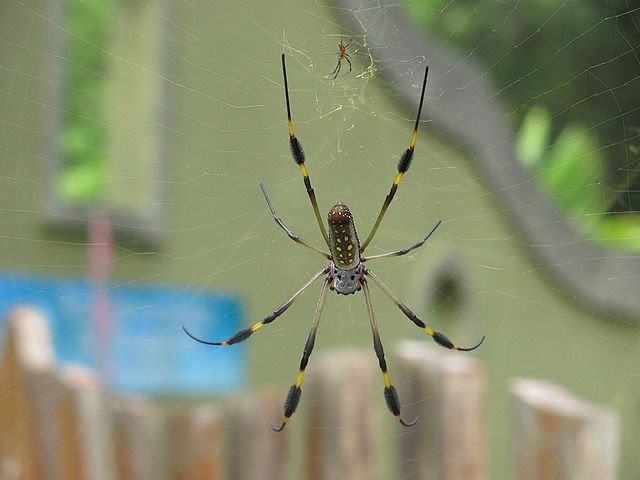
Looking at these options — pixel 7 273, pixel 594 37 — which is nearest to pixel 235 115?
pixel 7 273

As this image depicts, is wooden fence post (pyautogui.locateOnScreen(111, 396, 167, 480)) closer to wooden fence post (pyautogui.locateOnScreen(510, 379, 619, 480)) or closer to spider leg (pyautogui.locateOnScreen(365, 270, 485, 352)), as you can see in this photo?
spider leg (pyautogui.locateOnScreen(365, 270, 485, 352))

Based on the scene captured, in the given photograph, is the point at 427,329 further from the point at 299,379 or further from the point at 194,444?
the point at 194,444

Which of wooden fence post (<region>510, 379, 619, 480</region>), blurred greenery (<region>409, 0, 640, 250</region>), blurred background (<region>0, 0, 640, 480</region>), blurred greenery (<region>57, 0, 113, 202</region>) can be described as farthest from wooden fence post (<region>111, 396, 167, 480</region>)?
blurred greenery (<region>409, 0, 640, 250</region>)

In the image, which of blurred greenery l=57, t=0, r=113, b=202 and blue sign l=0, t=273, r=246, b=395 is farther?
blurred greenery l=57, t=0, r=113, b=202

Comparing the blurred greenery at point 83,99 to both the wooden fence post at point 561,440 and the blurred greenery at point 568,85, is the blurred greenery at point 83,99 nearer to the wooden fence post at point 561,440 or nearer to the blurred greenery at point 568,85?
the blurred greenery at point 568,85

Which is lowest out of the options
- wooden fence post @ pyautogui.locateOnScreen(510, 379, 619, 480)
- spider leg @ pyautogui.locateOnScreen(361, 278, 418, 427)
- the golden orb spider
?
wooden fence post @ pyautogui.locateOnScreen(510, 379, 619, 480)

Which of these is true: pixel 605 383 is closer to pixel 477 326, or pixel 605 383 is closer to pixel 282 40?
pixel 477 326

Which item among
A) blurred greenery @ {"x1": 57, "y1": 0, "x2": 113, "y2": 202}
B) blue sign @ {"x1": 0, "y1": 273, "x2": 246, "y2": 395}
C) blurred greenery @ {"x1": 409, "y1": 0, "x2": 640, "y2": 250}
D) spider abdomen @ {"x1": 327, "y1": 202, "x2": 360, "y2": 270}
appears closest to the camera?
spider abdomen @ {"x1": 327, "y1": 202, "x2": 360, "y2": 270}

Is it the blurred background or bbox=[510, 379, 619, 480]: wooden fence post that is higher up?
the blurred background
